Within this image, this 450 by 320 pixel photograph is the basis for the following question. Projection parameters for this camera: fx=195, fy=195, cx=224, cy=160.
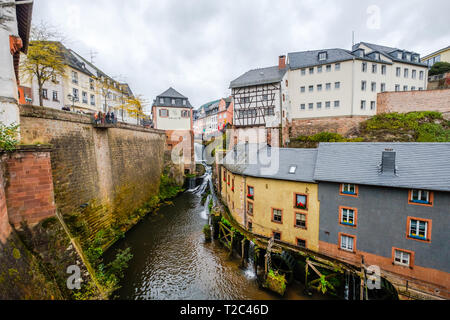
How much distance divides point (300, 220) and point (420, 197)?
18.8 ft

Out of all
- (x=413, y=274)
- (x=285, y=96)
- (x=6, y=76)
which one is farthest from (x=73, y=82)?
(x=413, y=274)

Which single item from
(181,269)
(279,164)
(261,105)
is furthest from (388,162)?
(261,105)

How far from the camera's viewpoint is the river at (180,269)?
10.5m

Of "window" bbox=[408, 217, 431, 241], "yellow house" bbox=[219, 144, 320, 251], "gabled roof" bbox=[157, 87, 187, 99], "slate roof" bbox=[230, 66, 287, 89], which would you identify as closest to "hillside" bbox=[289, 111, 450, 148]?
"slate roof" bbox=[230, 66, 287, 89]

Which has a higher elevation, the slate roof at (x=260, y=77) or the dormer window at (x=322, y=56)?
the dormer window at (x=322, y=56)

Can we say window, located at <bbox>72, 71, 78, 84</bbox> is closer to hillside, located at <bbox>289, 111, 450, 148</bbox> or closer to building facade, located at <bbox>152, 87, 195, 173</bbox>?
building facade, located at <bbox>152, 87, 195, 173</bbox>

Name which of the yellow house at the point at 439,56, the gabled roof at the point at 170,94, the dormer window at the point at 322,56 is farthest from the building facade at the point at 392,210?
the yellow house at the point at 439,56

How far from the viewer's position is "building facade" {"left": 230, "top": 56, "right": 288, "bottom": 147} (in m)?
25.7

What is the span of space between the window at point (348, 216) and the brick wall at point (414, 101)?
20784 mm

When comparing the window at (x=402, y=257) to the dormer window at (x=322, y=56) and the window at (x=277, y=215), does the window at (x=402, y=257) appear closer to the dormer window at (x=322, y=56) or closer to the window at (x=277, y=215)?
the window at (x=277, y=215)

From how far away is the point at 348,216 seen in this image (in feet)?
34.9

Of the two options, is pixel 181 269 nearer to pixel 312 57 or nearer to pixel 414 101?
pixel 312 57
